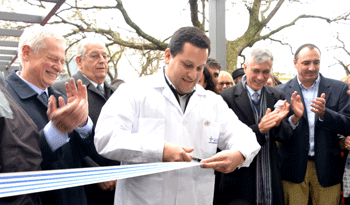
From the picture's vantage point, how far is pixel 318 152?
11.1ft

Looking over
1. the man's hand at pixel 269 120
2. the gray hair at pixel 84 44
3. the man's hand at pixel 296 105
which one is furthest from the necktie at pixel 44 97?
the man's hand at pixel 296 105

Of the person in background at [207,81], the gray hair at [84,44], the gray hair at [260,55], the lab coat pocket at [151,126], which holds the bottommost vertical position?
the lab coat pocket at [151,126]

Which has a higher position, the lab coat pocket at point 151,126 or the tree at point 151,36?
the tree at point 151,36

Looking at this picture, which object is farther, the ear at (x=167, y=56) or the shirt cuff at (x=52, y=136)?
the ear at (x=167, y=56)

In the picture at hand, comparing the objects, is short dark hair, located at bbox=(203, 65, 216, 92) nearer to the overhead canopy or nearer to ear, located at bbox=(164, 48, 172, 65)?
ear, located at bbox=(164, 48, 172, 65)

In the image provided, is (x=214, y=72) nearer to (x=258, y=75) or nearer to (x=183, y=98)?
(x=258, y=75)

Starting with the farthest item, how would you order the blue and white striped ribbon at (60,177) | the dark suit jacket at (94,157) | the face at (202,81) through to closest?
the face at (202,81) < the dark suit jacket at (94,157) < the blue and white striped ribbon at (60,177)

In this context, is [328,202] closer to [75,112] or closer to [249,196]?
[249,196]

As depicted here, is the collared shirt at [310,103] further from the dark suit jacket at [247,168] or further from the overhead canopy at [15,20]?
the overhead canopy at [15,20]

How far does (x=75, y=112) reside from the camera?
6.28 feet

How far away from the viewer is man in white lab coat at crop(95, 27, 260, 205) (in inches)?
74.2

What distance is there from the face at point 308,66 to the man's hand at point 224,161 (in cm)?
204

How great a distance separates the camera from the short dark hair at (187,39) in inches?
83.7

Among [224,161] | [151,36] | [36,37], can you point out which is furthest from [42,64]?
[151,36]
